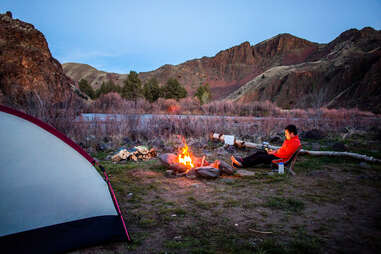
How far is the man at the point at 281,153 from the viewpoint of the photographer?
5.29 metres

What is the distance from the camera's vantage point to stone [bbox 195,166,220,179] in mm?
4837

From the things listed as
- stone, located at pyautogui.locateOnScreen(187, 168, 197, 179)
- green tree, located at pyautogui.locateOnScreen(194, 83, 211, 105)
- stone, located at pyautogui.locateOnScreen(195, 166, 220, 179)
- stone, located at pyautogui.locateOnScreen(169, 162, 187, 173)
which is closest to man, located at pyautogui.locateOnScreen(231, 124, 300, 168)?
stone, located at pyautogui.locateOnScreen(195, 166, 220, 179)

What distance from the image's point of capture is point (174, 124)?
35.1ft

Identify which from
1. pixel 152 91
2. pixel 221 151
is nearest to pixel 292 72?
pixel 152 91

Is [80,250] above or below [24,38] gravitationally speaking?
below

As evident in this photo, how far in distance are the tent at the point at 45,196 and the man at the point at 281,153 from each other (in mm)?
4032

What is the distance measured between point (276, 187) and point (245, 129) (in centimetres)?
711

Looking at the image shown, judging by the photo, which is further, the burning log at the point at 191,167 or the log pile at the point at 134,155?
the log pile at the point at 134,155

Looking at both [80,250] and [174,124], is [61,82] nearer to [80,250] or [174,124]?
[174,124]

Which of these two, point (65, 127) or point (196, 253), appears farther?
point (65, 127)

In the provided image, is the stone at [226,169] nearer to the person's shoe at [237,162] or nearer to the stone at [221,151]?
the person's shoe at [237,162]

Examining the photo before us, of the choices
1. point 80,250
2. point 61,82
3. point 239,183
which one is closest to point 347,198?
point 239,183

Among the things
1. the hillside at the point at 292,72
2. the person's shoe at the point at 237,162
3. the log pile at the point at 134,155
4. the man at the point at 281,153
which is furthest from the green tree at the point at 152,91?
the man at the point at 281,153

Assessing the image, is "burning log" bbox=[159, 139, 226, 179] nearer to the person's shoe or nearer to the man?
the person's shoe
